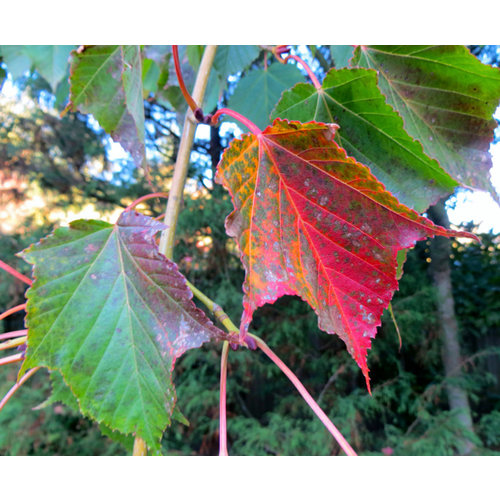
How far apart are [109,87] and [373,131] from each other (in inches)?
7.4

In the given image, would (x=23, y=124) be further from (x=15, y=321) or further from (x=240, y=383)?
(x=240, y=383)

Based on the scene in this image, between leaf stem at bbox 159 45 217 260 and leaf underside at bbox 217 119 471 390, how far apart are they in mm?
58

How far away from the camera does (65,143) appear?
1.78 metres

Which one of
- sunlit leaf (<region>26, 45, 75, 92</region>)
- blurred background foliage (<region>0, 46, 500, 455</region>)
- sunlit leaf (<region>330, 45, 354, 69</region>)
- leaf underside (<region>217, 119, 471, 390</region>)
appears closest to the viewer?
leaf underside (<region>217, 119, 471, 390</region>)

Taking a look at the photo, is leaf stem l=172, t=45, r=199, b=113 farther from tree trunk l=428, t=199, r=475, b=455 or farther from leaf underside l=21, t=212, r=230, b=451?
tree trunk l=428, t=199, r=475, b=455

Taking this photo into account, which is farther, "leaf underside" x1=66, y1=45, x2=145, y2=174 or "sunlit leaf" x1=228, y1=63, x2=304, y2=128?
"sunlit leaf" x1=228, y1=63, x2=304, y2=128

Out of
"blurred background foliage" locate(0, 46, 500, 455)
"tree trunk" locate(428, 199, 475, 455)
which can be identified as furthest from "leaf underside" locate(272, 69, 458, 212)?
"tree trunk" locate(428, 199, 475, 455)

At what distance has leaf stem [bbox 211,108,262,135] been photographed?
201 millimetres

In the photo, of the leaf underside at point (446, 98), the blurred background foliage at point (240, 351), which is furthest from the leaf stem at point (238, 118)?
the blurred background foliage at point (240, 351)

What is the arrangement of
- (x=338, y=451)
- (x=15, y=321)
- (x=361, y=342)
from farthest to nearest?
1. (x=15, y=321)
2. (x=338, y=451)
3. (x=361, y=342)

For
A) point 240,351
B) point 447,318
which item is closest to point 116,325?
point 240,351

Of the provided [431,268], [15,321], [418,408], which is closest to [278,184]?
[418,408]
